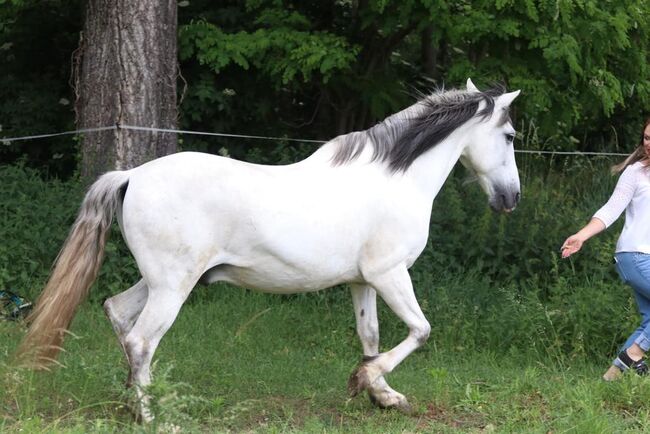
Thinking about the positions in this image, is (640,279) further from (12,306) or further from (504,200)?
(12,306)

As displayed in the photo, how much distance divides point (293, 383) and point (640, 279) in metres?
2.32

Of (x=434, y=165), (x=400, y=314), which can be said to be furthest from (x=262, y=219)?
(x=434, y=165)

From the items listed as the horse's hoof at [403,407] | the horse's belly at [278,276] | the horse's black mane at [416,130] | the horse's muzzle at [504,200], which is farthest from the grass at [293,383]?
the horse's black mane at [416,130]

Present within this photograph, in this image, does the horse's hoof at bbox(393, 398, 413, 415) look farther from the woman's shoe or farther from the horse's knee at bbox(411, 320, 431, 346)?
the woman's shoe

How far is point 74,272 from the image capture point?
5668mm

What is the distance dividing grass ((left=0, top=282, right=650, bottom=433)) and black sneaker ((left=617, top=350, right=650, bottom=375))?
0.95 feet

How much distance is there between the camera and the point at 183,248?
545 centimetres

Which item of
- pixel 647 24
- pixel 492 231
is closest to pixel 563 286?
pixel 492 231

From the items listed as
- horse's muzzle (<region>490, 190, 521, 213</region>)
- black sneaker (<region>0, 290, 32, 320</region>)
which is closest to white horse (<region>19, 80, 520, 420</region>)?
horse's muzzle (<region>490, 190, 521, 213</region>)

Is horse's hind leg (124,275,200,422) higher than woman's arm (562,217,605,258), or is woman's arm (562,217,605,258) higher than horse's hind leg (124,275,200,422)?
woman's arm (562,217,605,258)

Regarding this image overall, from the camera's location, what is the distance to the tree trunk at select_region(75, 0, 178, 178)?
8961mm

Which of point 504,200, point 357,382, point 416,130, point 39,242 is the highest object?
point 416,130

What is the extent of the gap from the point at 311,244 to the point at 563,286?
10.2 ft

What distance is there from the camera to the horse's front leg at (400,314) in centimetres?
584
